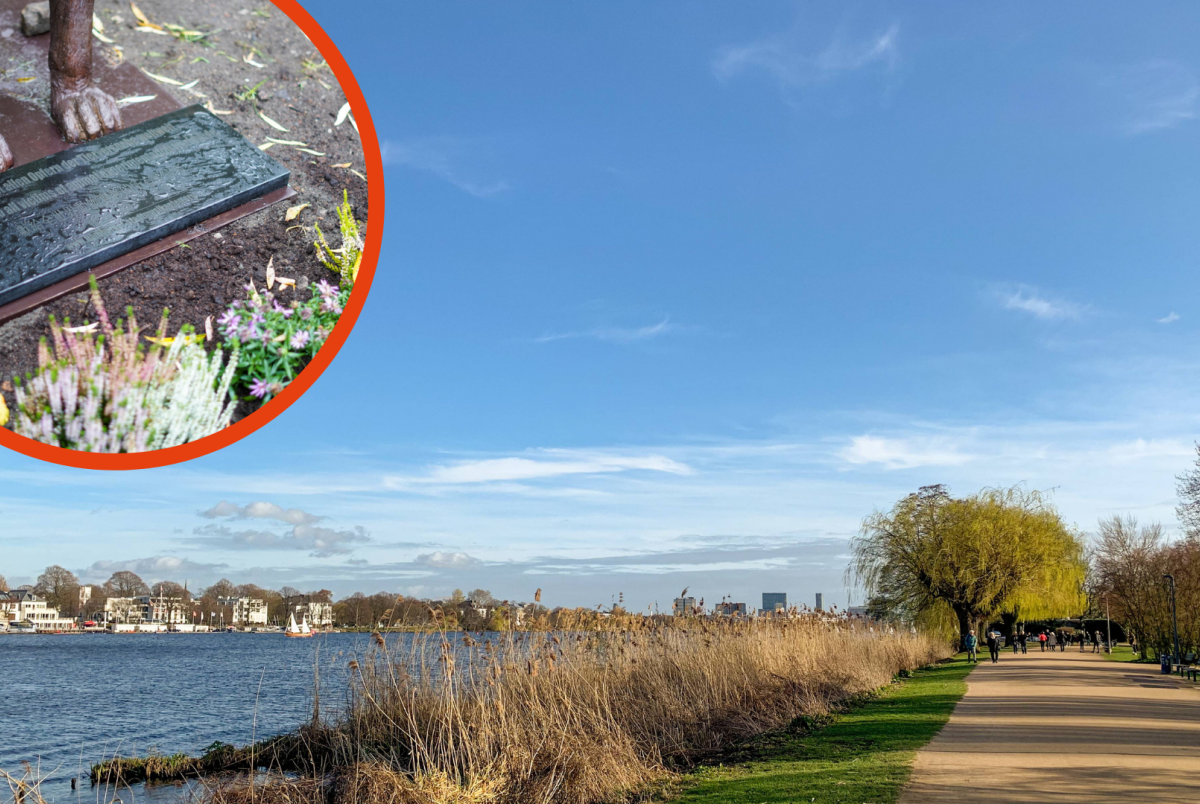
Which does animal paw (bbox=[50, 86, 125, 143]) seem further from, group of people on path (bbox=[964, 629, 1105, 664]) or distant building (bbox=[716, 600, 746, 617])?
group of people on path (bbox=[964, 629, 1105, 664])

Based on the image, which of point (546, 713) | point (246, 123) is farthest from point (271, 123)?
point (546, 713)

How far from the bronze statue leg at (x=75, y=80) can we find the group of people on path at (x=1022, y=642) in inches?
1240

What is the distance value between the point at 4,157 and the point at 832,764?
840 centimetres

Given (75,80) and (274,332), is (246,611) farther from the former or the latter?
(274,332)

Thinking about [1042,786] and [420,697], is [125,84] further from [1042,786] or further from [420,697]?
[1042,786]

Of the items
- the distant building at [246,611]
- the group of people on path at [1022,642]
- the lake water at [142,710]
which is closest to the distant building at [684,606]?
the lake water at [142,710]

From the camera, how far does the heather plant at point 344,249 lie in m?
2.92

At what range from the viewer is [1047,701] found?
50.0ft

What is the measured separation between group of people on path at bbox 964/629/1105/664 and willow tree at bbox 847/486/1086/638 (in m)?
1.51

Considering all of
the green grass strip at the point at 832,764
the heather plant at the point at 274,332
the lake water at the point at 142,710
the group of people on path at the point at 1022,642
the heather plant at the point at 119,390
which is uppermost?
the heather plant at the point at 274,332

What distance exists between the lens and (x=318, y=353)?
2.74 meters

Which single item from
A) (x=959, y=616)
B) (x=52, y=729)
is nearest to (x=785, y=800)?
(x=52, y=729)

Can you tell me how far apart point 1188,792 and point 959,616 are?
28.4 m

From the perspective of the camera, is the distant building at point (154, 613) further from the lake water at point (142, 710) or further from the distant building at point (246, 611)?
the lake water at point (142, 710)
